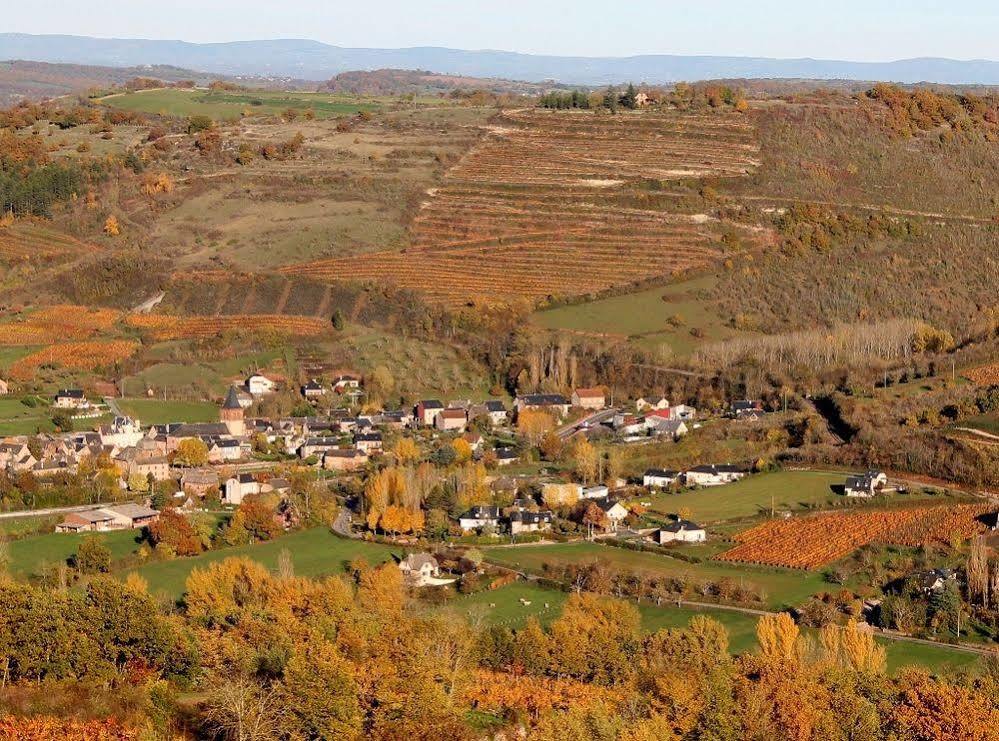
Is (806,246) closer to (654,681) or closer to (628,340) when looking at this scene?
(628,340)

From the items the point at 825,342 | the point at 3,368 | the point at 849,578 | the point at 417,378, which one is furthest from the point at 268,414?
the point at 849,578

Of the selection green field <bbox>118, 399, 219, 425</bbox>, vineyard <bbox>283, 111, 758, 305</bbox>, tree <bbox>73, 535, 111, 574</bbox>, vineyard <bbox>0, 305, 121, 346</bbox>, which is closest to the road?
vineyard <bbox>283, 111, 758, 305</bbox>

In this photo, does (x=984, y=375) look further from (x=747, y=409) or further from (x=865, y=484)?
(x=865, y=484)

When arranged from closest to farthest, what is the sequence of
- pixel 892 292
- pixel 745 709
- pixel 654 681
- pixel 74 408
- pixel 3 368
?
pixel 745 709 < pixel 654 681 < pixel 74 408 < pixel 3 368 < pixel 892 292

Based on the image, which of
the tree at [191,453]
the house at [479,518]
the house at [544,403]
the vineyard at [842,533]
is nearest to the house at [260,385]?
the tree at [191,453]

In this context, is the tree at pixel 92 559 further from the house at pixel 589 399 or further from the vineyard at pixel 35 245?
the vineyard at pixel 35 245
